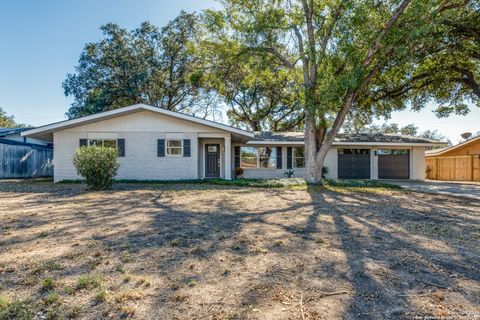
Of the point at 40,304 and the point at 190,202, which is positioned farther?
the point at 190,202

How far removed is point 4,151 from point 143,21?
14619 millimetres

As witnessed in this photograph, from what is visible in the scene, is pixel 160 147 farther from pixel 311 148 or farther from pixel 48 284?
pixel 48 284

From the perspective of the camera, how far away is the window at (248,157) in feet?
57.1

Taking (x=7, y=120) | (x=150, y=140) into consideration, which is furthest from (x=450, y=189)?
(x=7, y=120)

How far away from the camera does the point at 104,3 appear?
13227mm

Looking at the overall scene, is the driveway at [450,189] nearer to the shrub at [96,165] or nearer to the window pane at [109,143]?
the shrub at [96,165]

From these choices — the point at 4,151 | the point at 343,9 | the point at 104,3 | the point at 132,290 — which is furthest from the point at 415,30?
the point at 4,151

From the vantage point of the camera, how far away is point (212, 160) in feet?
52.1

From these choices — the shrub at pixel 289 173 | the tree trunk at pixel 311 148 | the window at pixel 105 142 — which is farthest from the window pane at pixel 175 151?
the shrub at pixel 289 173

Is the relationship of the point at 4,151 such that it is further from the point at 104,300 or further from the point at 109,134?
the point at 104,300

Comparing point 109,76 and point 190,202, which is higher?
point 109,76

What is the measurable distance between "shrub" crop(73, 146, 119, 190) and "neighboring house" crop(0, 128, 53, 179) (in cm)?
905

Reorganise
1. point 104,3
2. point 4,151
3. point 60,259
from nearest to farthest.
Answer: point 60,259, point 104,3, point 4,151

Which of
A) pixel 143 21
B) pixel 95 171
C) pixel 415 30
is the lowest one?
pixel 95 171
